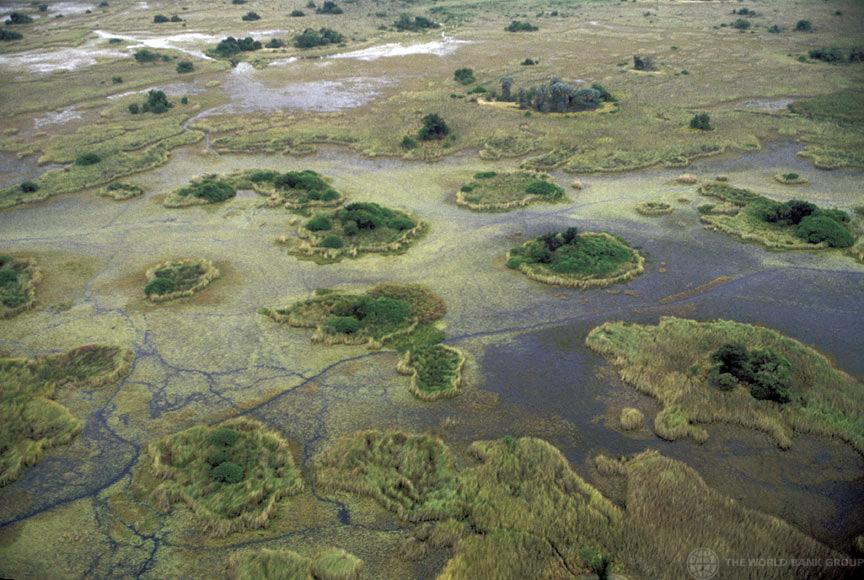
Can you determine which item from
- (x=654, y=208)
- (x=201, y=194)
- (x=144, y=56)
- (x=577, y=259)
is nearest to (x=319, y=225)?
(x=201, y=194)

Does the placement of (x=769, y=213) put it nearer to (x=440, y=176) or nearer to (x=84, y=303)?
(x=440, y=176)

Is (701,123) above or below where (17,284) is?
above

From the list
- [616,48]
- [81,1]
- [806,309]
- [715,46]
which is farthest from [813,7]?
[81,1]

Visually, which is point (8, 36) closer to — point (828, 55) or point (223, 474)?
point (223, 474)

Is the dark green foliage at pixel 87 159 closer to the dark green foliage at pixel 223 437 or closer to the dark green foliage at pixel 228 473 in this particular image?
the dark green foliage at pixel 223 437

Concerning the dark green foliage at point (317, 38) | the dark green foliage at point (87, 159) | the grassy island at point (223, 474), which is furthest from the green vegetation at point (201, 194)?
the dark green foliage at point (317, 38)

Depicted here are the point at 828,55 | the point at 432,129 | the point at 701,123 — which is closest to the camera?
the point at 432,129

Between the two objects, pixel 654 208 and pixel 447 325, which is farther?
pixel 654 208
